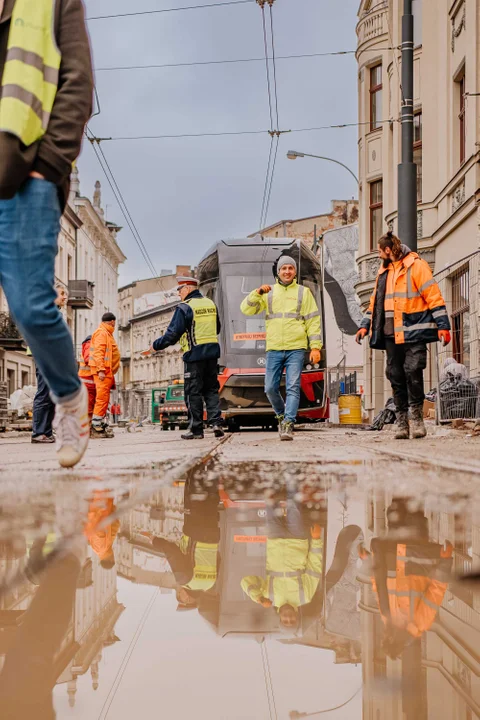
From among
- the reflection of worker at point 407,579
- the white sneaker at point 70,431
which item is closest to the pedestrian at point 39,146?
the white sneaker at point 70,431

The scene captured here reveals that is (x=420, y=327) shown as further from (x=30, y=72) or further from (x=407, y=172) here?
(x=30, y=72)

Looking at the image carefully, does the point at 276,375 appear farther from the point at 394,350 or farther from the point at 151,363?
the point at 151,363

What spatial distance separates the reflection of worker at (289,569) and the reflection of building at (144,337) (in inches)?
3172

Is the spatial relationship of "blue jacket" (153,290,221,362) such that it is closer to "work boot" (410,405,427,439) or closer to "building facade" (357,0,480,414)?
"work boot" (410,405,427,439)

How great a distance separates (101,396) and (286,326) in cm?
385

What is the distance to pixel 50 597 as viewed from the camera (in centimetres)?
148

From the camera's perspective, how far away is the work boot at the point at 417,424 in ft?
28.4

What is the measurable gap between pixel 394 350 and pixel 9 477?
542cm

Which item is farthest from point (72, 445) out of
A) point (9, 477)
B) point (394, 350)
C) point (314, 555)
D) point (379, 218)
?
point (379, 218)

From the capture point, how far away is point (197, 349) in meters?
10.9

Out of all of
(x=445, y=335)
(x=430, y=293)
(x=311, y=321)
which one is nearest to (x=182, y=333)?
(x=311, y=321)

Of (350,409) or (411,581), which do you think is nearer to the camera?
(411,581)

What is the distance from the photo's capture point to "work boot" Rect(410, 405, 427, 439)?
8664 mm

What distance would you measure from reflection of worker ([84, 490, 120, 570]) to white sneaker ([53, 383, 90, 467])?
16.8 inches
